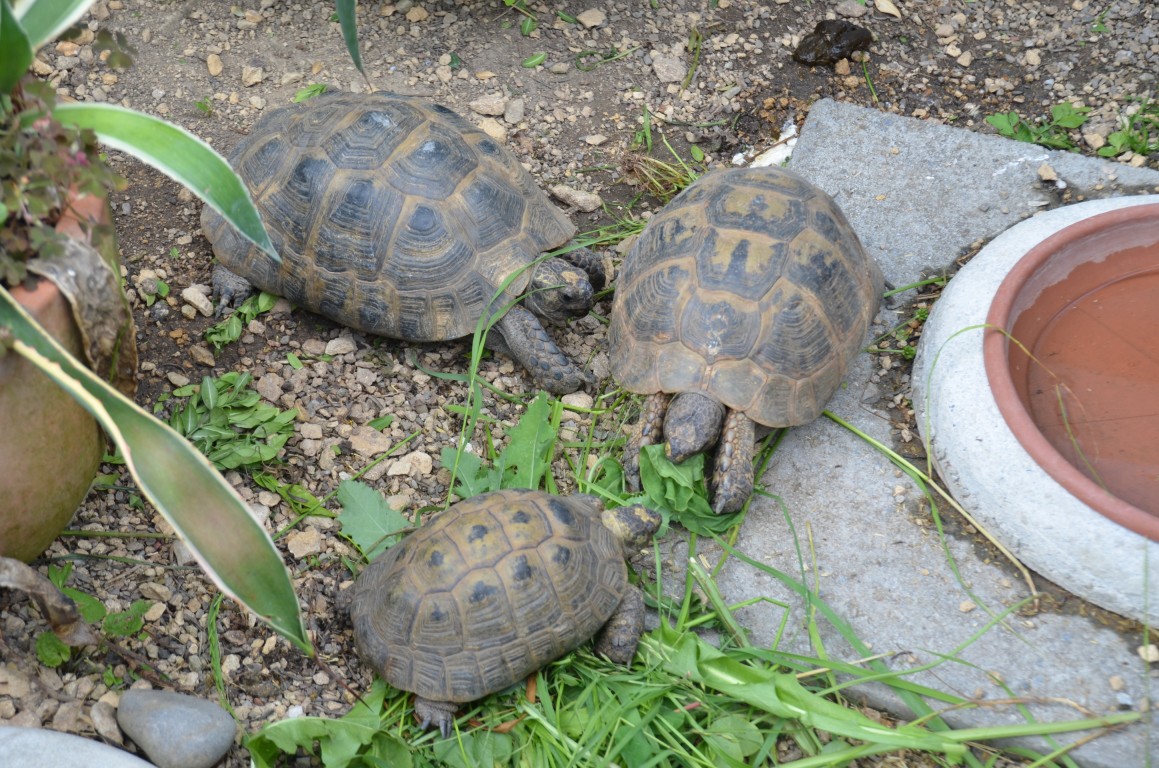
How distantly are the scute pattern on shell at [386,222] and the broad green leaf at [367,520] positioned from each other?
0.74 meters

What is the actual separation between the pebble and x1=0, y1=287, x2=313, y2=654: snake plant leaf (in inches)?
25.7

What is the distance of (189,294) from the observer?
366 centimetres

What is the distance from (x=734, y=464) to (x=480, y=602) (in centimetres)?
102

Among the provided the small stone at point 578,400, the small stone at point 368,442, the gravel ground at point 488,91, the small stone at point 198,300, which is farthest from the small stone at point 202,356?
the small stone at point 578,400

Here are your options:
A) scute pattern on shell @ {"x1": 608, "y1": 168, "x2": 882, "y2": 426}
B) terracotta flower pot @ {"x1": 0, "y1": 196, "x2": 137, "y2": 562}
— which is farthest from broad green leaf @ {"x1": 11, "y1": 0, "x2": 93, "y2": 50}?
scute pattern on shell @ {"x1": 608, "y1": 168, "x2": 882, "y2": 426}

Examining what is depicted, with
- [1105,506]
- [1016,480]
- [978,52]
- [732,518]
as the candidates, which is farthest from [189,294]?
[978,52]

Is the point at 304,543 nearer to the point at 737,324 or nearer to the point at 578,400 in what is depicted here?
the point at 578,400

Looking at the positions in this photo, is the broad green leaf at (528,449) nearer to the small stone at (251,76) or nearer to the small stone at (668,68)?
the small stone at (668,68)

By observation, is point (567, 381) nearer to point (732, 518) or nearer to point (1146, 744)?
point (732, 518)

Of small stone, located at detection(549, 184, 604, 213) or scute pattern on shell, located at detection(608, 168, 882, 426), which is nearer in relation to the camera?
scute pattern on shell, located at detection(608, 168, 882, 426)

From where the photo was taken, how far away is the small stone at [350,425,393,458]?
3.42 metres

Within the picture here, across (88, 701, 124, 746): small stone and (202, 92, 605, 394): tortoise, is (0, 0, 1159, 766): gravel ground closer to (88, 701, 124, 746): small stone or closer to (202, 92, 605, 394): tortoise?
(202, 92, 605, 394): tortoise

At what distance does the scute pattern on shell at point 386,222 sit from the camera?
3.54 metres

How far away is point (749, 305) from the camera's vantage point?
3.21 m
